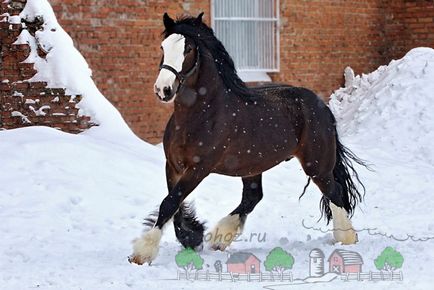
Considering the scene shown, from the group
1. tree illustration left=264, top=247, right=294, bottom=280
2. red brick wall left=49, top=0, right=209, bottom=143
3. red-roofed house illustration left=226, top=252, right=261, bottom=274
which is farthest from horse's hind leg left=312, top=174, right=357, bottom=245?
red brick wall left=49, top=0, right=209, bottom=143

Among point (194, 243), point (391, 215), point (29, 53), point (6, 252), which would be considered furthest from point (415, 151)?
point (6, 252)

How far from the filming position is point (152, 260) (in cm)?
767

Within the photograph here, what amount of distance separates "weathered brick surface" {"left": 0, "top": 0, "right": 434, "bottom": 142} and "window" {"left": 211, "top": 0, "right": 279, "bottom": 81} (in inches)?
9.0

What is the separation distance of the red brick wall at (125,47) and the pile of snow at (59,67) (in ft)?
5.55

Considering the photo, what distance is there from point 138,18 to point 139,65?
69 cm

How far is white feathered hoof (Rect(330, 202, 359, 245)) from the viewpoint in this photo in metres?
8.99

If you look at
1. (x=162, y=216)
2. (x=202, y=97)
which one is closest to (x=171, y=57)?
(x=202, y=97)

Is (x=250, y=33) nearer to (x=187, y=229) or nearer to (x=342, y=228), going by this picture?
(x=342, y=228)

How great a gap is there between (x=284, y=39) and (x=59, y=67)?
629cm

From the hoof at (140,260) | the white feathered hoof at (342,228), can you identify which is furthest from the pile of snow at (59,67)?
the hoof at (140,260)

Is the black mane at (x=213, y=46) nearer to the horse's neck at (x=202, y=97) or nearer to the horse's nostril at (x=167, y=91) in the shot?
the horse's neck at (x=202, y=97)

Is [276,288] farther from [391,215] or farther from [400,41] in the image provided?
[400,41]

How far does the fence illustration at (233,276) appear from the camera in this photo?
7332 mm

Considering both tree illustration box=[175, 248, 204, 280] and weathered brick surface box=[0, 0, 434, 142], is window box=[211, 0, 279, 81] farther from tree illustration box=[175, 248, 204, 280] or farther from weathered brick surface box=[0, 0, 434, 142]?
tree illustration box=[175, 248, 204, 280]
